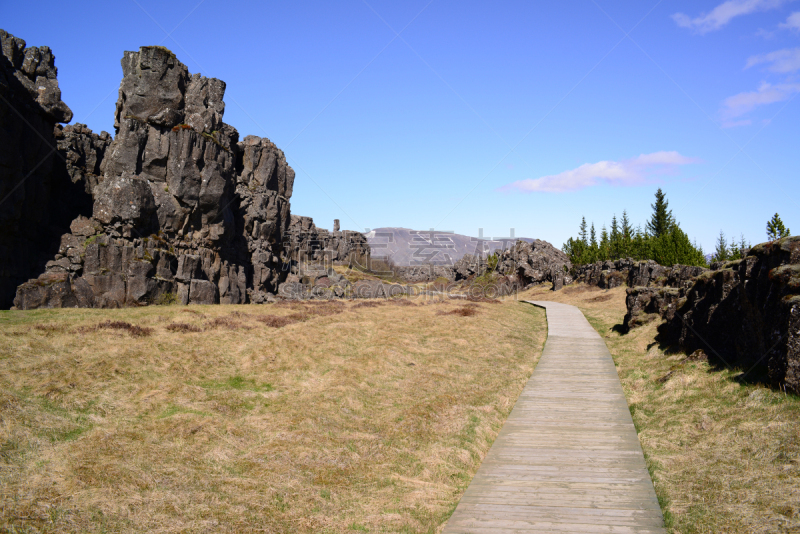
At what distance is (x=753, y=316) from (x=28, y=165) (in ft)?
144

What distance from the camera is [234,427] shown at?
13.1 metres

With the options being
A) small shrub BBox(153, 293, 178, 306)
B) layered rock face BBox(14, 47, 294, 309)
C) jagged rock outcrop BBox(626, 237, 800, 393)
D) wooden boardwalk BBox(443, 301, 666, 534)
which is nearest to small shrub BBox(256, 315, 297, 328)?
small shrub BBox(153, 293, 178, 306)

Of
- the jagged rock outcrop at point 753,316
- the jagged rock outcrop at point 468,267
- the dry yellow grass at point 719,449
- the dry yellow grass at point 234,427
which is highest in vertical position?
the jagged rock outcrop at point 468,267

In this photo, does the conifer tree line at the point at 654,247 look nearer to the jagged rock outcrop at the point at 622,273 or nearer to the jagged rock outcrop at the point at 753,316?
the jagged rock outcrop at the point at 622,273

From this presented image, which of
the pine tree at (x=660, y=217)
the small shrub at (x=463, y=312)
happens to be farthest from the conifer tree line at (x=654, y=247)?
the small shrub at (x=463, y=312)

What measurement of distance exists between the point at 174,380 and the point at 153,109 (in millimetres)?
35730

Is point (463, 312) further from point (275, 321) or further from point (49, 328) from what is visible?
point (49, 328)

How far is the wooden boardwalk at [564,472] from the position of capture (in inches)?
315

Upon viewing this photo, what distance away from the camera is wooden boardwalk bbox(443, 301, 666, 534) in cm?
801

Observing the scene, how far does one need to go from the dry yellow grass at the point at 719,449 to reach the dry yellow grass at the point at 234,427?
13.5 ft

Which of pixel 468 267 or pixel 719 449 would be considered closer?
pixel 719 449

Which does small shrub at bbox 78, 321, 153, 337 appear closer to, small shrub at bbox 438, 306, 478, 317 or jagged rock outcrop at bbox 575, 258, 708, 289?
small shrub at bbox 438, 306, 478, 317

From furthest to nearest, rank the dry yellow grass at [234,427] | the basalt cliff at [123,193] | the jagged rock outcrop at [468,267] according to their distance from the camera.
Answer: the jagged rock outcrop at [468,267]
the basalt cliff at [123,193]
the dry yellow grass at [234,427]

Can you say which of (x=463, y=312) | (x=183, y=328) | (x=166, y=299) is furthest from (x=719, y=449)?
(x=166, y=299)
